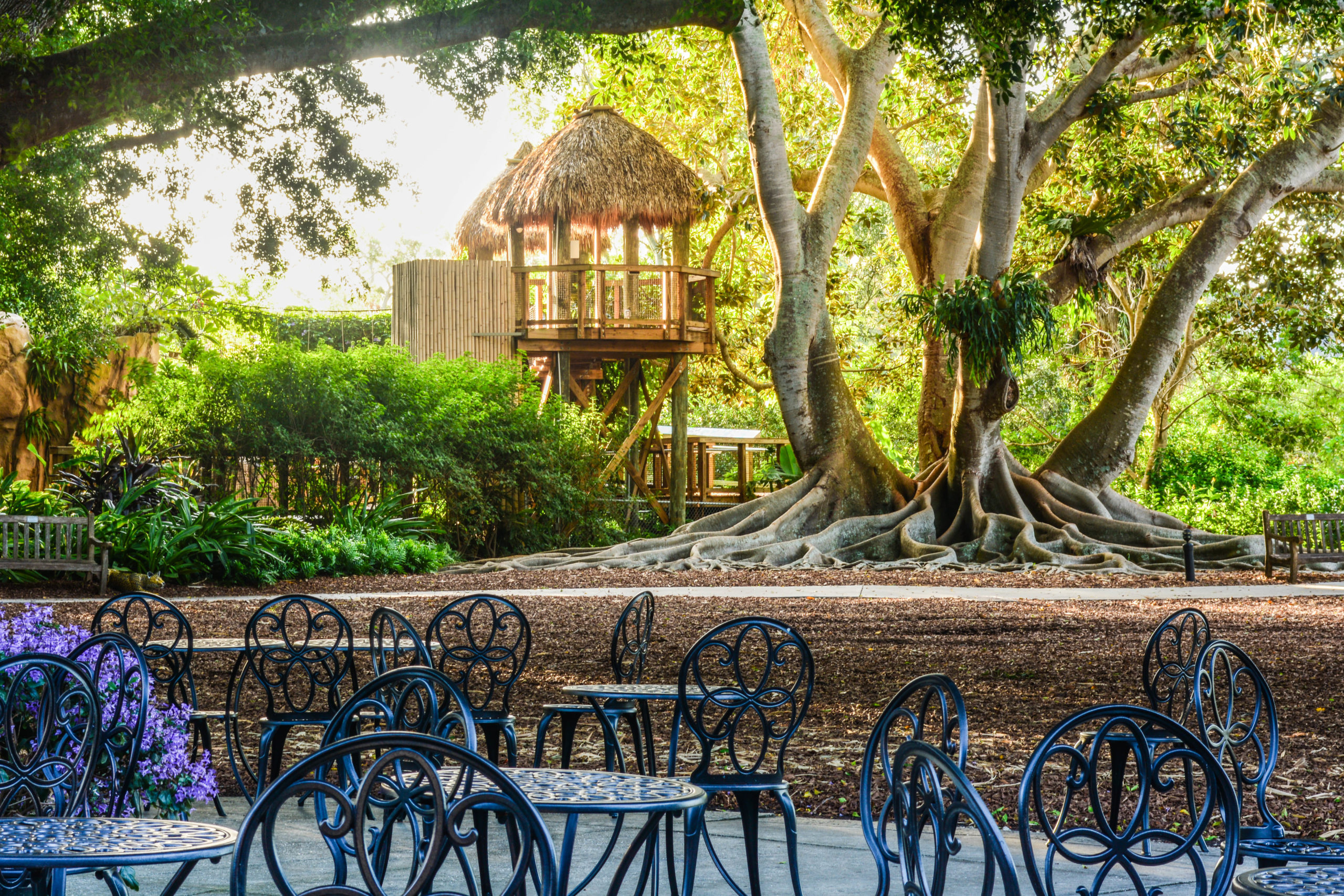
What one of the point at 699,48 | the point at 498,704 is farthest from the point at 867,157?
the point at 498,704

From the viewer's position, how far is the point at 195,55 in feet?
25.2

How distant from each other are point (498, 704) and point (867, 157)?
1521cm

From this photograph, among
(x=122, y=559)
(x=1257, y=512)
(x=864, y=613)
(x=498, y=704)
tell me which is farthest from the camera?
(x=1257, y=512)

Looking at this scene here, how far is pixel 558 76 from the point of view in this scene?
9.68 m

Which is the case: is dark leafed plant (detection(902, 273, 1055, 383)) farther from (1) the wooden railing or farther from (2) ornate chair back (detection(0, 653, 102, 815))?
(2) ornate chair back (detection(0, 653, 102, 815))

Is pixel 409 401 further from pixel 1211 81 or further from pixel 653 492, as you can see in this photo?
pixel 1211 81

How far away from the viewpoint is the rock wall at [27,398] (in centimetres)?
1914

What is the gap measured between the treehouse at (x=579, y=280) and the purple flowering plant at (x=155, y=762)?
52.4 feet

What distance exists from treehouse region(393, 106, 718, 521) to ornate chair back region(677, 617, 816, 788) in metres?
13.6

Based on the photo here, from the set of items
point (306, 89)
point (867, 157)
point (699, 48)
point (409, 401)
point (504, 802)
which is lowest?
point (504, 802)

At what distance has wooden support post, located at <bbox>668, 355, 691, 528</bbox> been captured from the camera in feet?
72.6

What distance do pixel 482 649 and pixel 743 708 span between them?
144 cm

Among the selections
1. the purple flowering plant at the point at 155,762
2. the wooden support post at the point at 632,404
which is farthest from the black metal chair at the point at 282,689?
the wooden support post at the point at 632,404

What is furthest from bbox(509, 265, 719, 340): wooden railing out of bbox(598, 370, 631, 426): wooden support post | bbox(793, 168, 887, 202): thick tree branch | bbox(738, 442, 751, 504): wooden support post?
bbox(738, 442, 751, 504): wooden support post
